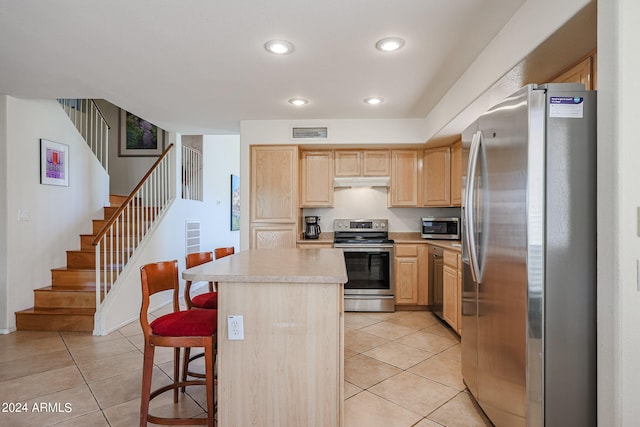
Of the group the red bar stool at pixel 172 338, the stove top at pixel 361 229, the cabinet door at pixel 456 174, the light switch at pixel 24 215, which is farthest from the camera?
the stove top at pixel 361 229

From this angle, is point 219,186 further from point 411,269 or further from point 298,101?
point 411,269

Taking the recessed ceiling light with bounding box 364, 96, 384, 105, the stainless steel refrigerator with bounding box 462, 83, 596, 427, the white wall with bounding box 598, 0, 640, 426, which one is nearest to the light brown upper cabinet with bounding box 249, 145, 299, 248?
the recessed ceiling light with bounding box 364, 96, 384, 105

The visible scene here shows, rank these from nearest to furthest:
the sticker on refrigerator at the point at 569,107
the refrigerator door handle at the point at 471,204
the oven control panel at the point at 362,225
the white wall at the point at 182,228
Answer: the sticker on refrigerator at the point at 569,107 → the refrigerator door handle at the point at 471,204 → the white wall at the point at 182,228 → the oven control panel at the point at 362,225

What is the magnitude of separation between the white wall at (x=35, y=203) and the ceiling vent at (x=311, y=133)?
2837 millimetres

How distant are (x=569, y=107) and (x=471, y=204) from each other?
27.0 inches

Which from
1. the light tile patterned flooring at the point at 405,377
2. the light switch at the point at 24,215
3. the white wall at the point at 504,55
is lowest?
the light tile patterned flooring at the point at 405,377

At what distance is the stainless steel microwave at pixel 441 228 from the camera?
4.41 meters

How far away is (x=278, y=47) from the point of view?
8.02 ft

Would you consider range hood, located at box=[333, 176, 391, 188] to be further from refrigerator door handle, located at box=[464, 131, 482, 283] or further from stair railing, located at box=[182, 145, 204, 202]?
refrigerator door handle, located at box=[464, 131, 482, 283]

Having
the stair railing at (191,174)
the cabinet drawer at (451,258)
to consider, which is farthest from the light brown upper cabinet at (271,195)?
the cabinet drawer at (451,258)

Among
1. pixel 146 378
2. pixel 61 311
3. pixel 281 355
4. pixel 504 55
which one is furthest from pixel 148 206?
pixel 504 55

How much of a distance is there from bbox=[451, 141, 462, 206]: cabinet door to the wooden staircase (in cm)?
434

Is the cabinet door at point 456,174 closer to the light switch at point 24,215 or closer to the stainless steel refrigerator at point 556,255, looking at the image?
the stainless steel refrigerator at point 556,255

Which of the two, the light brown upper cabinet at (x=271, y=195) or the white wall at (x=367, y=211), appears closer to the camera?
the light brown upper cabinet at (x=271, y=195)
